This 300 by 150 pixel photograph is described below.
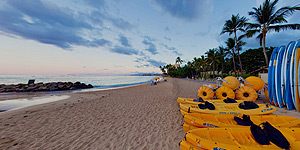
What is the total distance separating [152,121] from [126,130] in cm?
129

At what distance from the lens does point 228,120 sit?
3.69 m

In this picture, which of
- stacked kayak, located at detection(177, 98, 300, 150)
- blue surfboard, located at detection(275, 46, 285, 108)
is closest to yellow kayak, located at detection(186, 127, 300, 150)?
stacked kayak, located at detection(177, 98, 300, 150)

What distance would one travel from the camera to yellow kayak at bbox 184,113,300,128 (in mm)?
3016

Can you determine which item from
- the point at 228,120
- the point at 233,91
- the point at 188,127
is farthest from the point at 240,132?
the point at 233,91

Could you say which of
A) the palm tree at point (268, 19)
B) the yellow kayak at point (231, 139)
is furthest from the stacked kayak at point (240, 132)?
the palm tree at point (268, 19)

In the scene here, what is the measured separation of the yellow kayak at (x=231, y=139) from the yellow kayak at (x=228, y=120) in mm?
409

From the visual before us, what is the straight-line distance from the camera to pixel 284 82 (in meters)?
5.37

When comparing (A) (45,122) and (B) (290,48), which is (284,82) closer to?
(B) (290,48)

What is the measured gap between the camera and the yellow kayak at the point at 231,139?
6.42 ft

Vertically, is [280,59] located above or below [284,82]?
above

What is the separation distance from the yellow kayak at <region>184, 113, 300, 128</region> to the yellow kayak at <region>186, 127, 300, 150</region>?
16.1 inches

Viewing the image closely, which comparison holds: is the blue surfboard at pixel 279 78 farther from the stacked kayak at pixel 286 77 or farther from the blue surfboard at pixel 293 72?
the blue surfboard at pixel 293 72

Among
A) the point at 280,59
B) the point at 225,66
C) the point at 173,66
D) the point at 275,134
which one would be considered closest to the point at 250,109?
the point at 275,134

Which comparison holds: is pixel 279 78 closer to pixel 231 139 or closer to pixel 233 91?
pixel 233 91
